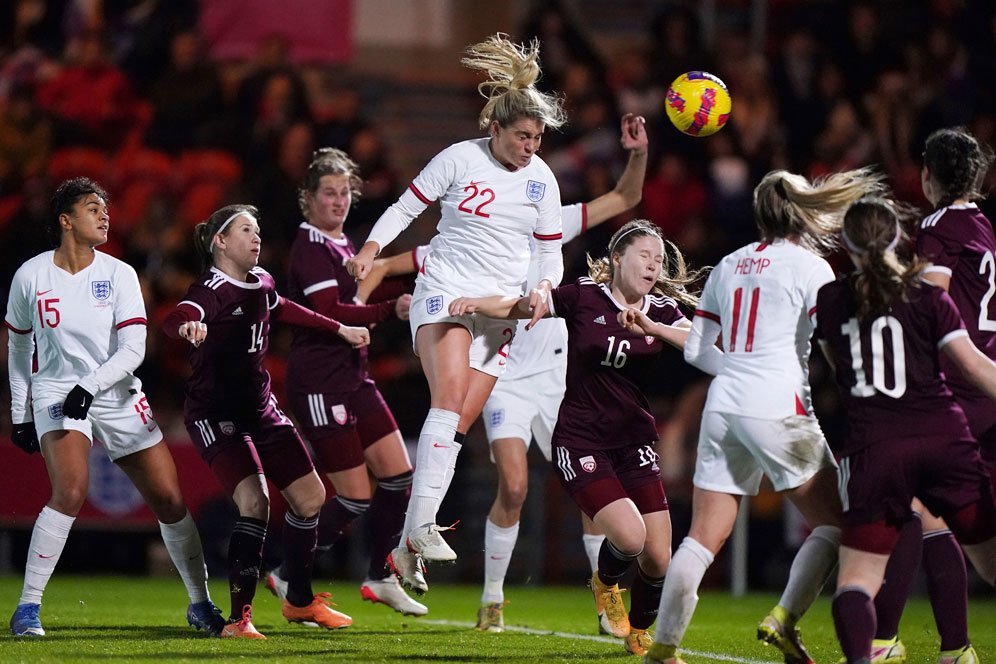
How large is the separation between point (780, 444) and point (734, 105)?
9270mm

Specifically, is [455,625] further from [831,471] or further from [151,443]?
[831,471]

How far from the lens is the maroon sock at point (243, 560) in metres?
6.80

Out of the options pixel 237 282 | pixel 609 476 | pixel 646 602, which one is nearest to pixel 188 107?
pixel 237 282

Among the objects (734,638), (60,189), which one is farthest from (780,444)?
(60,189)

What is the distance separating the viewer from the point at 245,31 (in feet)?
51.5

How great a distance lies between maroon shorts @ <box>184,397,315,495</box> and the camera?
272 inches

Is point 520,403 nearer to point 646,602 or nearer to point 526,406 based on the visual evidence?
point 526,406

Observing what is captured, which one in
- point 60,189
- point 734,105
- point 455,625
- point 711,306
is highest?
point 734,105

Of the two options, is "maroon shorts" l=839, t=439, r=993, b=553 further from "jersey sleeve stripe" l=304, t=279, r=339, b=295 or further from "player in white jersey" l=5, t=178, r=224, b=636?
"jersey sleeve stripe" l=304, t=279, r=339, b=295

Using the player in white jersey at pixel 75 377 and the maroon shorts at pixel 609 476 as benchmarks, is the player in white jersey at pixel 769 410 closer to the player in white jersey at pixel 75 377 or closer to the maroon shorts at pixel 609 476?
the maroon shorts at pixel 609 476

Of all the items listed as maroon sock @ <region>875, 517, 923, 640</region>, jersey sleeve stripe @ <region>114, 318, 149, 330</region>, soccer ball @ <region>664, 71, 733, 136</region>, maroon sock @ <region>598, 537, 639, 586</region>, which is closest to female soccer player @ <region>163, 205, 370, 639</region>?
jersey sleeve stripe @ <region>114, 318, 149, 330</region>

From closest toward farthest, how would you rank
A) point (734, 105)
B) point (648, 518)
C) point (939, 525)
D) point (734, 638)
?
point (939, 525), point (648, 518), point (734, 638), point (734, 105)

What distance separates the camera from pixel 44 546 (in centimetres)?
672

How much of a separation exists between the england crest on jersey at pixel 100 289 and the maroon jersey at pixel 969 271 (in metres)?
3.72
